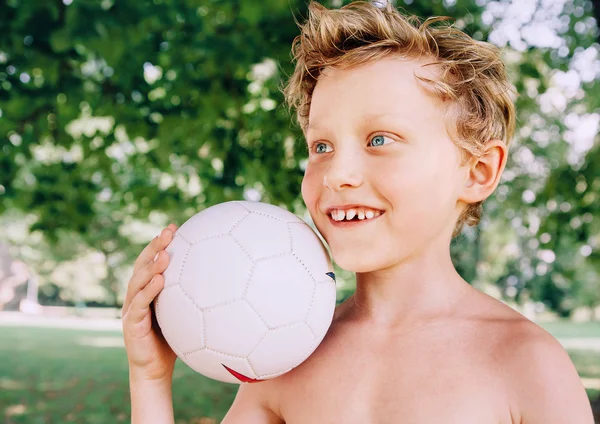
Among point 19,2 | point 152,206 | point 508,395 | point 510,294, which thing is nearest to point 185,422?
point 152,206

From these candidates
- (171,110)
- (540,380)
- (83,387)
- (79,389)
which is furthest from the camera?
(83,387)

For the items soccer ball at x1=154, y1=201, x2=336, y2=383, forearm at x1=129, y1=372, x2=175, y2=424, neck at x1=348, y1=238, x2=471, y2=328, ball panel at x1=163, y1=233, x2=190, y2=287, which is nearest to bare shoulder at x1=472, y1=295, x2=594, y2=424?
neck at x1=348, y1=238, x2=471, y2=328

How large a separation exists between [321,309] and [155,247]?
1.78 ft

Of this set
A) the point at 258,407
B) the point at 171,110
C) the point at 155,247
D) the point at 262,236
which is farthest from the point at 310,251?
the point at 171,110

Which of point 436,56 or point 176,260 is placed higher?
point 436,56

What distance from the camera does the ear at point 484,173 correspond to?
1.95 metres

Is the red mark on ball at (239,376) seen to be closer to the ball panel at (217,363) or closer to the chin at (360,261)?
the ball panel at (217,363)

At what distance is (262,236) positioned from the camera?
181 cm

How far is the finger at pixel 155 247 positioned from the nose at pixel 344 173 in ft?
1.68

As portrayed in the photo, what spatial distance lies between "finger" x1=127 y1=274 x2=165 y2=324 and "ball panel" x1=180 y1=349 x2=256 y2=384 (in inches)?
7.2

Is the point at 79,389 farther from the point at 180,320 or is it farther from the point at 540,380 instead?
the point at 540,380

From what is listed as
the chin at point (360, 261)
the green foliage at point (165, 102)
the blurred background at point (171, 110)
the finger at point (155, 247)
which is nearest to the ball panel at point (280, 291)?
the chin at point (360, 261)

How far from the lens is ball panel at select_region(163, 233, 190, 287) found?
5.87 feet

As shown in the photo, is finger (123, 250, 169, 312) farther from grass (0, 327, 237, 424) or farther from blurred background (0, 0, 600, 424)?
grass (0, 327, 237, 424)
